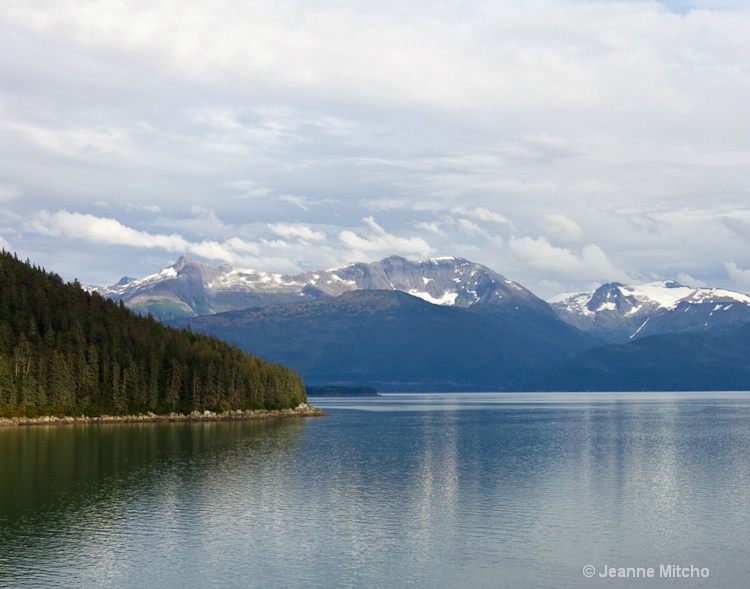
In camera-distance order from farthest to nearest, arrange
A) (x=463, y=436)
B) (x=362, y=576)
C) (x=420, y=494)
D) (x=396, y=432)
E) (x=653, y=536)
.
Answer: (x=396, y=432) < (x=463, y=436) < (x=420, y=494) < (x=653, y=536) < (x=362, y=576)

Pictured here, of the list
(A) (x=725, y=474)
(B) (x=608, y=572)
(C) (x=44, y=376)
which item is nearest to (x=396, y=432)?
(C) (x=44, y=376)

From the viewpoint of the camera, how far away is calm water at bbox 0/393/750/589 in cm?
5509

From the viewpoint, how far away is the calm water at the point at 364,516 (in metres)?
55.1

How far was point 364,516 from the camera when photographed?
73.9m

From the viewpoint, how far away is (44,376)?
189m

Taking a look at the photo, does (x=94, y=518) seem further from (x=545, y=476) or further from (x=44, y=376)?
(x=44, y=376)

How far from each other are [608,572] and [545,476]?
153 ft

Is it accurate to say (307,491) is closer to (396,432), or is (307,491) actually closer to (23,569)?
(23,569)


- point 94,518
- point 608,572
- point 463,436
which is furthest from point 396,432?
point 608,572

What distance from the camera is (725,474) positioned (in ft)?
334

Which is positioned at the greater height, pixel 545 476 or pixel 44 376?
pixel 44 376

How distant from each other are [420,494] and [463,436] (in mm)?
87943

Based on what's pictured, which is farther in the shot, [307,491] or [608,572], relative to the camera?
[307,491]

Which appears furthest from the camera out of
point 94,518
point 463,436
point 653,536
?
point 463,436
